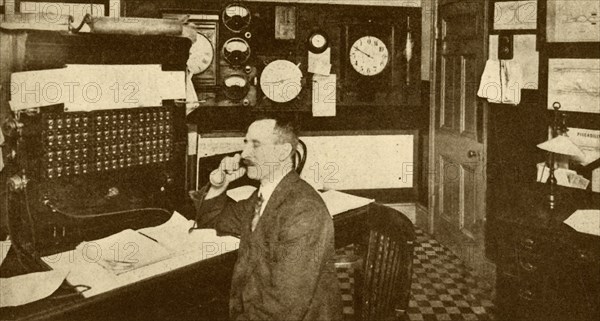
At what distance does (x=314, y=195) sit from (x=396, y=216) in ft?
1.06

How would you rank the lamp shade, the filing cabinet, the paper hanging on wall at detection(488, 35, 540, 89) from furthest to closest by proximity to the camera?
the paper hanging on wall at detection(488, 35, 540, 89) → the lamp shade → the filing cabinet

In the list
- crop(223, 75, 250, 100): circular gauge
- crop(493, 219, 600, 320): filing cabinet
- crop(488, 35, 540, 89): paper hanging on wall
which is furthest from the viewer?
crop(223, 75, 250, 100): circular gauge

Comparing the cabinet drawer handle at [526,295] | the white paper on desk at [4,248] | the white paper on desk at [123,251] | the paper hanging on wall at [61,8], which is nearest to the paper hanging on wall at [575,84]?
the cabinet drawer handle at [526,295]

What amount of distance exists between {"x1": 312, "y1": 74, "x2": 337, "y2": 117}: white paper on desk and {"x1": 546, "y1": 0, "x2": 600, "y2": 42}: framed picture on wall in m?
2.02

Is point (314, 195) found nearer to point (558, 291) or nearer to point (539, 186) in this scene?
point (558, 291)

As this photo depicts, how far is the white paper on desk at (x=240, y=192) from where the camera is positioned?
254 cm

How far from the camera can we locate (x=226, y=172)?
2338mm

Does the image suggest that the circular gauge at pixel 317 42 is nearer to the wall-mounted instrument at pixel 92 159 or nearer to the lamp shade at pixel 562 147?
the lamp shade at pixel 562 147

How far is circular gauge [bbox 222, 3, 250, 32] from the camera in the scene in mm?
4418

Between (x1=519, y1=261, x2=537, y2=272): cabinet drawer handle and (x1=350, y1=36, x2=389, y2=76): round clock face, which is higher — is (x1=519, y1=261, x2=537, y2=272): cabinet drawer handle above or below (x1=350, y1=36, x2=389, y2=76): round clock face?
below

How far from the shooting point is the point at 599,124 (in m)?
2.85

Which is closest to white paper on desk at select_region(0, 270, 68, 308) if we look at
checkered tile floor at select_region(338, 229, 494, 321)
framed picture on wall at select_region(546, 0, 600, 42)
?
checkered tile floor at select_region(338, 229, 494, 321)

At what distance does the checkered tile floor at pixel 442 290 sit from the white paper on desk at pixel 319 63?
149cm

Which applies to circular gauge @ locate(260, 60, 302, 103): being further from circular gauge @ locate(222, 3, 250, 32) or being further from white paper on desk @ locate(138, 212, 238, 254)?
white paper on desk @ locate(138, 212, 238, 254)
